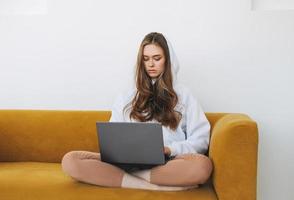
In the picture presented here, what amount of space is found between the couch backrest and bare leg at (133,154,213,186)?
68cm

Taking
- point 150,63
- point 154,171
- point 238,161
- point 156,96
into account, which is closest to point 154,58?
point 150,63

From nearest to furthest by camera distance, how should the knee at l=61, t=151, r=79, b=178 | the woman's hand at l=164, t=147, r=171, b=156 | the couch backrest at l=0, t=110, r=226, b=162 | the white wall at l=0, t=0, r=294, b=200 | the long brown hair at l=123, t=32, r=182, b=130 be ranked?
the knee at l=61, t=151, r=79, b=178, the woman's hand at l=164, t=147, r=171, b=156, the long brown hair at l=123, t=32, r=182, b=130, the couch backrest at l=0, t=110, r=226, b=162, the white wall at l=0, t=0, r=294, b=200

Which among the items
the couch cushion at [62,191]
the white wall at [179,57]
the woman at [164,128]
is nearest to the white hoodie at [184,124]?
the woman at [164,128]

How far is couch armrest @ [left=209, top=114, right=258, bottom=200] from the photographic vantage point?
1628mm

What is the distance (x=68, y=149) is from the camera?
7.68ft

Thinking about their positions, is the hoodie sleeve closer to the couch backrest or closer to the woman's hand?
the woman's hand

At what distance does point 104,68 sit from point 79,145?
0.52 m

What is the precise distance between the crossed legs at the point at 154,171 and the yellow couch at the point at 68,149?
0.04 metres

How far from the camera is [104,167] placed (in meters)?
1.78

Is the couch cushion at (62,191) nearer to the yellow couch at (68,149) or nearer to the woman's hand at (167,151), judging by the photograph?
the yellow couch at (68,149)

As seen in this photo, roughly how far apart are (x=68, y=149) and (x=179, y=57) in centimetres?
81

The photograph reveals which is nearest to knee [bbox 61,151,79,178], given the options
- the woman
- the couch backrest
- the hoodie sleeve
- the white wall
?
the woman

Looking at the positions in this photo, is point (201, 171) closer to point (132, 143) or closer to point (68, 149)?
point (132, 143)

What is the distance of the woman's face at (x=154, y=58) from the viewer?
2.17 m
